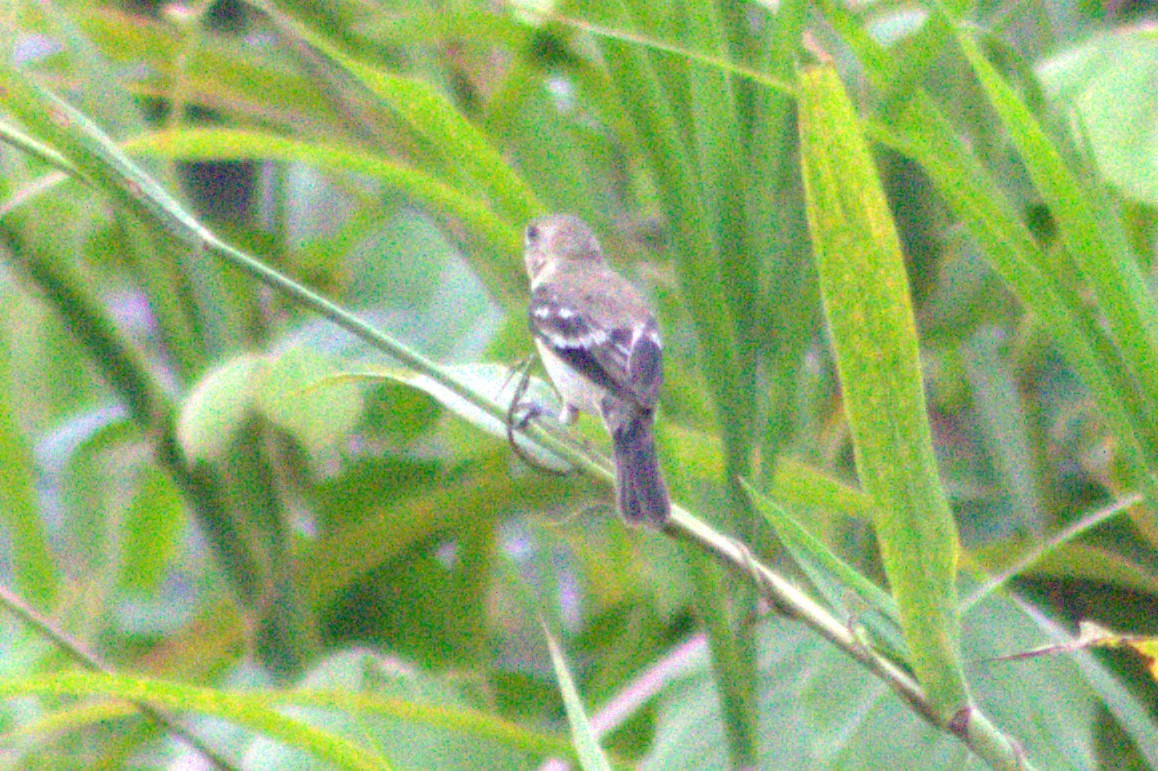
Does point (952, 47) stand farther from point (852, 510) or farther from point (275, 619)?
point (275, 619)

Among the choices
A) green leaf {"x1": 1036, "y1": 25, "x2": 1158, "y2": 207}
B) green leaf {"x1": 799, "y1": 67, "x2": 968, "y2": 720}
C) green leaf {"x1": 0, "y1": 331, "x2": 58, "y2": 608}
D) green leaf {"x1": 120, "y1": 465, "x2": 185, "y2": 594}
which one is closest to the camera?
green leaf {"x1": 799, "y1": 67, "x2": 968, "y2": 720}

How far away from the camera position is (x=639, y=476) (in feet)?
3.44

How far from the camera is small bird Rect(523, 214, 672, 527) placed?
1.15 metres

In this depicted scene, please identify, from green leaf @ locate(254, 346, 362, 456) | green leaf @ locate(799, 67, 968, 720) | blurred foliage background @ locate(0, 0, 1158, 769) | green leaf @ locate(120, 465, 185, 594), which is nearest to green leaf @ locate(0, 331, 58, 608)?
blurred foliage background @ locate(0, 0, 1158, 769)

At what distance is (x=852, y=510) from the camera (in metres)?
1.07

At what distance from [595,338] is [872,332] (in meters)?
0.62

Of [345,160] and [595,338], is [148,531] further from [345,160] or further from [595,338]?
[345,160]

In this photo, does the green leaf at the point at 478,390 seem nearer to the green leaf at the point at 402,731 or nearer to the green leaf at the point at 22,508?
the green leaf at the point at 402,731

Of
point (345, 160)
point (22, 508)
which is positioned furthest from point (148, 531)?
point (345, 160)

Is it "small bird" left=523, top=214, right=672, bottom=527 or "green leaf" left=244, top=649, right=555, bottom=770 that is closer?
"green leaf" left=244, top=649, right=555, bottom=770

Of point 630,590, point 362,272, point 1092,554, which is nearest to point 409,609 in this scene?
point 630,590

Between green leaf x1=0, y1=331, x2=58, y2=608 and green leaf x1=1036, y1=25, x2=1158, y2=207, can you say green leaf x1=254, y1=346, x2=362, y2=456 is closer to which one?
green leaf x1=0, y1=331, x2=58, y2=608

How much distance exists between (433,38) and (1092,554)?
810 mm

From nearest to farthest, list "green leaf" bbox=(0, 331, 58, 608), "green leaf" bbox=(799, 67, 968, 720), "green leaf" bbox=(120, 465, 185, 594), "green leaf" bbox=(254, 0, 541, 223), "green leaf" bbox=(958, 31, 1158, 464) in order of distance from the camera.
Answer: "green leaf" bbox=(799, 67, 968, 720) → "green leaf" bbox=(958, 31, 1158, 464) → "green leaf" bbox=(254, 0, 541, 223) → "green leaf" bbox=(0, 331, 58, 608) → "green leaf" bbox=(120, 465, 185, 594)
